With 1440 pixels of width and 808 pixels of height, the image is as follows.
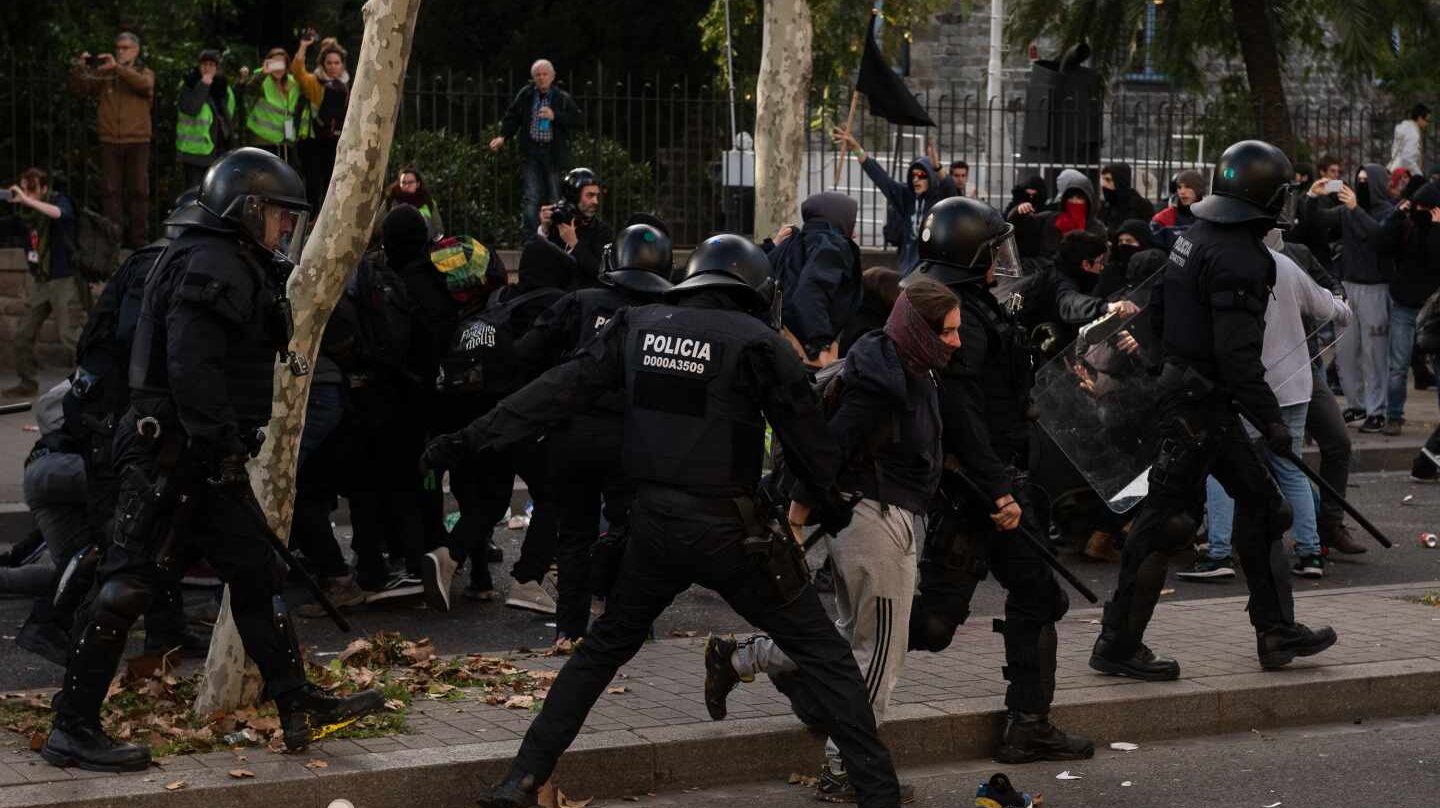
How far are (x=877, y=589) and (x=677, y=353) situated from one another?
1034 millimetres

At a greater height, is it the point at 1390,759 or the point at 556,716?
the point at 556,716

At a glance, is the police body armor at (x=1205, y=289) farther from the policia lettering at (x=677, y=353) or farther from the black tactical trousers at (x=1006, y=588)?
the policia lettering at (x=677, y=353)

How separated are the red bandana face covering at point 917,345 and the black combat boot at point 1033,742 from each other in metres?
1.30

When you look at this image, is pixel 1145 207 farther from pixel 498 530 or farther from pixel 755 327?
pixel 755 327

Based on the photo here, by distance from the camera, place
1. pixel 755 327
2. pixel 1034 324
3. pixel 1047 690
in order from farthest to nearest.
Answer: pixel 1034 324 → pixel 1047 690 → pixel 755 327

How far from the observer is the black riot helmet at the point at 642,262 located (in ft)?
23.3

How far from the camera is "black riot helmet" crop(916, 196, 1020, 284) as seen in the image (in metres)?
6.36

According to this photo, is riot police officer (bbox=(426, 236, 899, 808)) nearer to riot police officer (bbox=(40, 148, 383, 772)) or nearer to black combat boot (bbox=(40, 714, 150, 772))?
riot police officer (bbox=(40, 148, 383, 772))

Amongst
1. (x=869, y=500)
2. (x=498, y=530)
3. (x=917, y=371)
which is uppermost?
(x=917, y=371)

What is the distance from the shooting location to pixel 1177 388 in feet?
24.2

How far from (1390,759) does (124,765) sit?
13.0ft

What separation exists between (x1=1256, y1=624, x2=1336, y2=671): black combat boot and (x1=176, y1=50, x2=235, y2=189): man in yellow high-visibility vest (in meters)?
10.7

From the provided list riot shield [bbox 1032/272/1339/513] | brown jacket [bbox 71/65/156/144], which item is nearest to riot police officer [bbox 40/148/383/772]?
riot shield [bbox 1032/272/1339/513]

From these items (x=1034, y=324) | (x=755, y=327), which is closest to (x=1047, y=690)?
(x=755, y=327)
